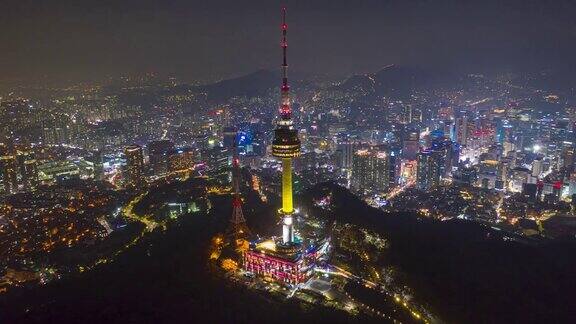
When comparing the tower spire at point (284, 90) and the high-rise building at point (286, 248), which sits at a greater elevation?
the tower spire at point (284, 90)

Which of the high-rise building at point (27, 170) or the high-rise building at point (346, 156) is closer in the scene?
the high-rise building at point (27, 170)

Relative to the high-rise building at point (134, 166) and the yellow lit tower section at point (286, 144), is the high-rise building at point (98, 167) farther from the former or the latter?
the yellow lit tower section at point (286, 144)

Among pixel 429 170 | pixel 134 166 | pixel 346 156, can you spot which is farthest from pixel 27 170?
pixel 429 170

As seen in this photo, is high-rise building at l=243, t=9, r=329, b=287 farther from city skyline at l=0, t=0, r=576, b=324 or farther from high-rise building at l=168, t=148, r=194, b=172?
high-rise building at l=168, t=148, r=194, b=172

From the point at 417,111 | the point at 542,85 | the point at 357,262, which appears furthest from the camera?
the point at 542,85

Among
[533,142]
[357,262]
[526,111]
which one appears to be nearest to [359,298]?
[357,262]

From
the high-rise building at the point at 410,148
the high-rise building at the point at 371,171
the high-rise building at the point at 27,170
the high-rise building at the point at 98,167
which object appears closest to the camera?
the high-rise building at the point at 27,170

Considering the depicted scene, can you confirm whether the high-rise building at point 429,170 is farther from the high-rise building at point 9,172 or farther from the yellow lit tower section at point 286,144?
the high-rise building at point 9,172

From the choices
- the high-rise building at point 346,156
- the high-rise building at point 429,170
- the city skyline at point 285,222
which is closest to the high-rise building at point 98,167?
the city skyline at point 285,222

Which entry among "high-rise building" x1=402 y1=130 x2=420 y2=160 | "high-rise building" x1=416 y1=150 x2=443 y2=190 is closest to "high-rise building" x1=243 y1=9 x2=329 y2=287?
"high-rise building" x1=416 y1=150 x2=443 y2=190

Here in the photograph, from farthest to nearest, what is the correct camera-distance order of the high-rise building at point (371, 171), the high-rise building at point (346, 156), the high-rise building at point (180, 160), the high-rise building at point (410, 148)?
the high-rise building at point (346, 156) < the high-rise building at point (410, 148) < the high-rise building at point (180, 160) < the high-rise building at point (371, 171)

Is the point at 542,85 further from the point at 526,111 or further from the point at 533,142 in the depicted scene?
the point at 533,142
